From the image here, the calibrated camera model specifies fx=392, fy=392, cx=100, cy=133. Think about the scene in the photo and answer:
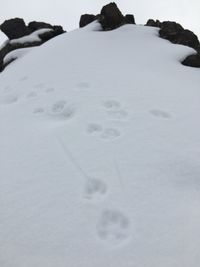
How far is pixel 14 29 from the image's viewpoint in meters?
11.6

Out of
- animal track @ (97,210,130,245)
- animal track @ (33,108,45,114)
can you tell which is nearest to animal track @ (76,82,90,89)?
animal track @ (33,108,45,114)

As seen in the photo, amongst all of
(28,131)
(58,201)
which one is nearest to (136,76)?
(28,131)

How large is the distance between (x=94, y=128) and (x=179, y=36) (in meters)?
5.42

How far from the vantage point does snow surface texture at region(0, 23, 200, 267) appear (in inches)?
116

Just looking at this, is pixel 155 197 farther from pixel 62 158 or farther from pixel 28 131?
pixel 28 131

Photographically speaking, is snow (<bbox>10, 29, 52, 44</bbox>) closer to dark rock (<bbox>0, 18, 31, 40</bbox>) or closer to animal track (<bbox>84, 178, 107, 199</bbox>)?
dark rock (<bbox>0, 18, 31, 40</bbox>)

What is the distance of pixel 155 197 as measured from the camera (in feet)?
11.1

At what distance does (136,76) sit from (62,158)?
99.4 inches

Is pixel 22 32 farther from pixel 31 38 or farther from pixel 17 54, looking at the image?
pixel 17 54

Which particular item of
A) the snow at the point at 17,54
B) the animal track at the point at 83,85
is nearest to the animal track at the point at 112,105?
the animal track at the point at 83,85

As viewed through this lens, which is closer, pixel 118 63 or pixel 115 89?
pixel 115 89

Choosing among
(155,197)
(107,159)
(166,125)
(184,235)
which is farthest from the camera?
(166,125)

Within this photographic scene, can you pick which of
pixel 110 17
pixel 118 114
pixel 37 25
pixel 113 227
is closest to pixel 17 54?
pixel 110 17

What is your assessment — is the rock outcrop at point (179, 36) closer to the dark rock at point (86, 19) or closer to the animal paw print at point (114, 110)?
the dark rock at point (86, 19)
